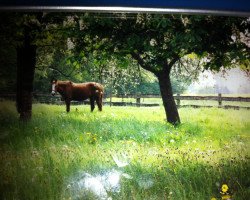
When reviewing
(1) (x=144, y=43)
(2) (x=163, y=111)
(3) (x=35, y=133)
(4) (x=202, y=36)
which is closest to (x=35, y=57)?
(3) (x=35, y=133)

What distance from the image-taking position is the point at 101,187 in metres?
2.64

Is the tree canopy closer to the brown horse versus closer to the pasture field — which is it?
the brown horse

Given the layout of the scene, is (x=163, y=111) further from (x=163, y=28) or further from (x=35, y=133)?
(x=35, y=133)

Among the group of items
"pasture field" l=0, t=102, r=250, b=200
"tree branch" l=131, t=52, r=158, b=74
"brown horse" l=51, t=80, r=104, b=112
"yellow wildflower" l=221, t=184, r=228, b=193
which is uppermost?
"tree branch" l=131, t=52, r=158, b=74

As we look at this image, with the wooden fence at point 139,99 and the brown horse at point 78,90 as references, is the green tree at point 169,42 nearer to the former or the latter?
the wooden fence at point 139,99

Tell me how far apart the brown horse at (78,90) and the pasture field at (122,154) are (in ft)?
0.30

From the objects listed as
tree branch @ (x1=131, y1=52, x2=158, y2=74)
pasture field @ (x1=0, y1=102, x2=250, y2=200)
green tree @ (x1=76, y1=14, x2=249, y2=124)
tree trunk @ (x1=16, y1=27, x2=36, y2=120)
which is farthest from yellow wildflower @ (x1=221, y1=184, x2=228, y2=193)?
tree trunk @ (x1=16, y1=27, x2=36, y2=120)

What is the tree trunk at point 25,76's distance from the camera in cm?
268

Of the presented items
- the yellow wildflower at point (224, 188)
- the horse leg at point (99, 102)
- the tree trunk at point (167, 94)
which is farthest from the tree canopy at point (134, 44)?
the yellow wildflower at point (224, 188)

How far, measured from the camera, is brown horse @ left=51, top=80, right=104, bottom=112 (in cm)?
272

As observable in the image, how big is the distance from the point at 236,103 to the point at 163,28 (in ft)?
2.78

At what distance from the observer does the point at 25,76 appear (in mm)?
2684

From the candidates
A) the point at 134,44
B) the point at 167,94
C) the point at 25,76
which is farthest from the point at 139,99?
the point at 25,76

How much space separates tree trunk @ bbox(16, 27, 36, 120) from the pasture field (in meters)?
0.06
